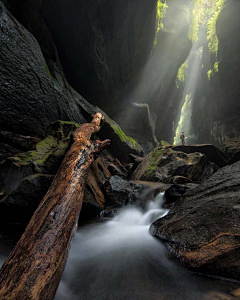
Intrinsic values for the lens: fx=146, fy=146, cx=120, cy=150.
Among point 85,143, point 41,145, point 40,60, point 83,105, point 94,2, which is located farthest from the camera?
point 83,105

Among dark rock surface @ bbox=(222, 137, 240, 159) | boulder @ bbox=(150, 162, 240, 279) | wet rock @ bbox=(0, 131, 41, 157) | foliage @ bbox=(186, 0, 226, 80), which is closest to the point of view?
boulder @ bbox=(150, 162, 240, 279)

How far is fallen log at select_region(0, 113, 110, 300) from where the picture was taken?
3.74ft

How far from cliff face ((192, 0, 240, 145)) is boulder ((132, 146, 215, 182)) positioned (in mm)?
17568

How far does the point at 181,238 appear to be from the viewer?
2.13 meters

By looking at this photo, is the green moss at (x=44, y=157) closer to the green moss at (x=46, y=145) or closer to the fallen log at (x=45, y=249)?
the green moss at (x=46, y=145)

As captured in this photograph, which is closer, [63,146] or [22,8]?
[63,146]

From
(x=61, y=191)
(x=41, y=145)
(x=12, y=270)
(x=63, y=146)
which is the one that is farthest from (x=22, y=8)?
(x=12, y=270)

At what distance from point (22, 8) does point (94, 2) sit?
4.06 meters

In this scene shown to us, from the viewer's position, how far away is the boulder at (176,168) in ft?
26.3

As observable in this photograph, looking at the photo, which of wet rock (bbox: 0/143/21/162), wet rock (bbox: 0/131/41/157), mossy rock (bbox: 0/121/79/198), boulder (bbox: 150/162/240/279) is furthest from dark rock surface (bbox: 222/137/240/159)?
wet rock (bbox: 0/143/21/162)

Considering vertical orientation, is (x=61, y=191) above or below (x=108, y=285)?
above

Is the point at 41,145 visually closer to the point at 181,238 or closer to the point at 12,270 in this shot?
the point at 12,270

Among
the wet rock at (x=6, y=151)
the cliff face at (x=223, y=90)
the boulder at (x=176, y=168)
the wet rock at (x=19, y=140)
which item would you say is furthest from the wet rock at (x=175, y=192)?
the cliff face at (x=223, y=90)

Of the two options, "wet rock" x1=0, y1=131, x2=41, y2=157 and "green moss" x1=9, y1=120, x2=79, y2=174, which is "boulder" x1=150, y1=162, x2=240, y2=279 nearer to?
"green moss" x1=9, y1=120, x2=79, y2=174
